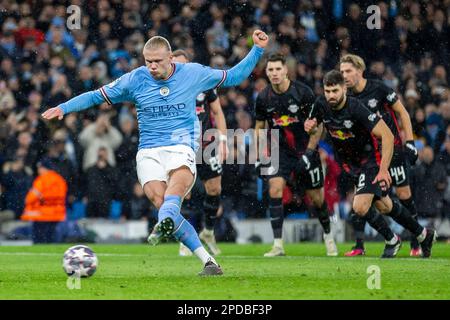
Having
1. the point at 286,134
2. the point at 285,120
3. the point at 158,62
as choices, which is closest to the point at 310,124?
the point at 285,120

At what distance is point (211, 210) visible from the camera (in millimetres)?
13883

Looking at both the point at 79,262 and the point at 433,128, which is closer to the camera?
the point at 79,262

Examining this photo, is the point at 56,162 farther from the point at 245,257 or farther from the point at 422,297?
the point at 422,297

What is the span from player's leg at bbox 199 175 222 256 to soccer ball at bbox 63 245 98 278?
4646 millimetres

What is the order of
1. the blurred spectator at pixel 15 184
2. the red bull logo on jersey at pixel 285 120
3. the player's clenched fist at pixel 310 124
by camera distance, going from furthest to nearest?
the blurred spectator at pixel 15 184, the red bull logo on jersey at pixel 285 120, the player's clenched fist at pixel 310 124

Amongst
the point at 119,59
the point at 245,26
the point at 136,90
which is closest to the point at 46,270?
the point at 136,90

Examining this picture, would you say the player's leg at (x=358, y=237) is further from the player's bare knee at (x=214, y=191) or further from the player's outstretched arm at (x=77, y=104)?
the player's outstretched arm at (x=77, y=104)

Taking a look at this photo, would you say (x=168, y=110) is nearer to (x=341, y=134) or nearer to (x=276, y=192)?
(x=341, y=134)

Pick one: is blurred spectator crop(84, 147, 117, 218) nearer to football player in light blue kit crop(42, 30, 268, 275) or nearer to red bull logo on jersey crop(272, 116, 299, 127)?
red bull logo on jersey crop(272, 116, 299, 127)

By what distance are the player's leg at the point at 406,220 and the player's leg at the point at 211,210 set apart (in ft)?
7.66

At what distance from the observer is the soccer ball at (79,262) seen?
906 centimetres

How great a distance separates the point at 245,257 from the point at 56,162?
5.80m

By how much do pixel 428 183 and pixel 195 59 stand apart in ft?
17.2

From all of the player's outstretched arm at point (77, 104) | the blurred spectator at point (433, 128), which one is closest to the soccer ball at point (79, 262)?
the player's outstretched arm at point (77, 104)
